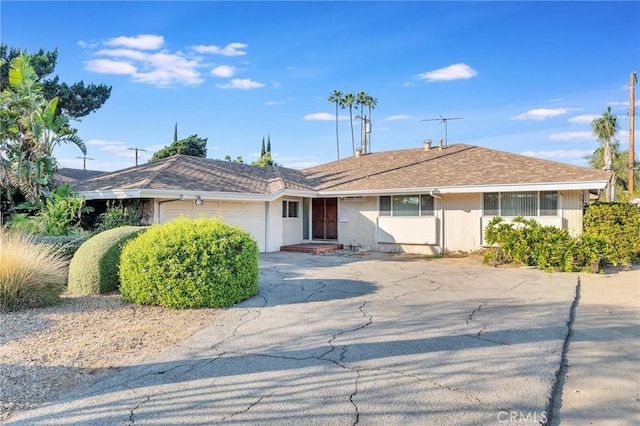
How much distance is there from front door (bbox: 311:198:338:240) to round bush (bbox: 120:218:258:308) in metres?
11.0

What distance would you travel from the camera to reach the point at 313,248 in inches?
619

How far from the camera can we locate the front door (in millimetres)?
18078

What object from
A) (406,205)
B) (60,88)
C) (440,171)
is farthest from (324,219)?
(60,88)

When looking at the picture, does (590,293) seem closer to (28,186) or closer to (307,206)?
(307,206)

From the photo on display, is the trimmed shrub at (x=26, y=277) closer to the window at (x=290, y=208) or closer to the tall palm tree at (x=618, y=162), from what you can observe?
the window at (x=290, y=208)

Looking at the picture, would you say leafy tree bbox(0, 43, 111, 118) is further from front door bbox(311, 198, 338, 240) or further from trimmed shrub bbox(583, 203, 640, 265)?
trimmed shrub bbox(583, 203, 640, 265)

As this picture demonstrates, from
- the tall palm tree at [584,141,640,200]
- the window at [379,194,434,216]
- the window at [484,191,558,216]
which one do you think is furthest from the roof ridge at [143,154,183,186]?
the tall palm tree at [584,141,640,200]

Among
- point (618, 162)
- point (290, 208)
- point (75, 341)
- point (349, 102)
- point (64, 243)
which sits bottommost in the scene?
point (75, 341)

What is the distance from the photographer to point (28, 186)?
12727mm

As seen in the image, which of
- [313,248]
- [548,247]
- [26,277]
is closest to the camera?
[26,277]

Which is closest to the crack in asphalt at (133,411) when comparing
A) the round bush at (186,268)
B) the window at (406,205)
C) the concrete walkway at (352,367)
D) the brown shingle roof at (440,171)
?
the concrete walkway at (352,367)

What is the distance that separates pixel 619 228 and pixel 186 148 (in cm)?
3366

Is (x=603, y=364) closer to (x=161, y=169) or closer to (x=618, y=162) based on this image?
(x=161, y=169)

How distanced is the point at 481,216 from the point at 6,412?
14.3m
